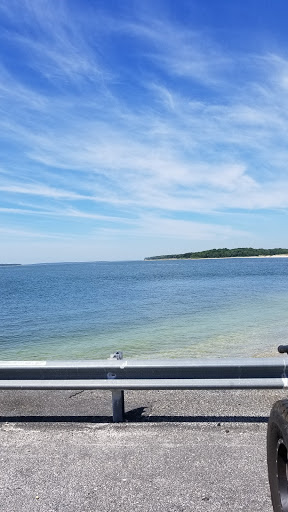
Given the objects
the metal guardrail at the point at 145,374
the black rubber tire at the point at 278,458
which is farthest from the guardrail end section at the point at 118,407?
the black rubber tire at the point at 278,458

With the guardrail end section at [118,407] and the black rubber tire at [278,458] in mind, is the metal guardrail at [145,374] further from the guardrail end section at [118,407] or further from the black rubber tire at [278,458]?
the black rubber tire at [278,458]

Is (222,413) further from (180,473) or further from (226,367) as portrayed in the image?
(180,473)

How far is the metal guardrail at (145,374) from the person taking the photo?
4.23m

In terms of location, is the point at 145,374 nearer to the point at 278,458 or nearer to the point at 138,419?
the point at 138,419

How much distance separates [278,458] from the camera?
2451 millimetres

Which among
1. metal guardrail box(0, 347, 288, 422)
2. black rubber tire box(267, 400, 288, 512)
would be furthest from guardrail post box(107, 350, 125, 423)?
black rubber tire box(267, 400, 288, 512)

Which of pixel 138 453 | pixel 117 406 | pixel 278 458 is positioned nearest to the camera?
pixel 278 458

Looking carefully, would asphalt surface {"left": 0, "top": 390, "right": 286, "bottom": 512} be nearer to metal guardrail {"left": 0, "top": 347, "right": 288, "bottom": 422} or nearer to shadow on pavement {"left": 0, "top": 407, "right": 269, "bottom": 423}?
shadow on pavement {"left": 0, "top": 407, "right": 269, "bottom": 423}

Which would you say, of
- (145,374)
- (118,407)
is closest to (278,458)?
(145,374)

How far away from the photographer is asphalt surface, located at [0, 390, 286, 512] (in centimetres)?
296

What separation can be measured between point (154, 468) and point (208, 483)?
46 centimetres

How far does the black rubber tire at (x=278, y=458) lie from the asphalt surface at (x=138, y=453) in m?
0.38

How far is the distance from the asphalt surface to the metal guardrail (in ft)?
1.23

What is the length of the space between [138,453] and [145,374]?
2.89 feet
